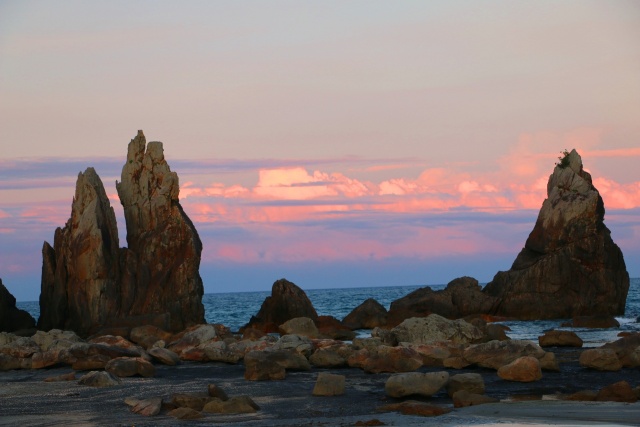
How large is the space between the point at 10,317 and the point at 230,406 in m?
41.1

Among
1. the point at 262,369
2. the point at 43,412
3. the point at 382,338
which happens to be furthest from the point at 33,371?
the point at 382,338

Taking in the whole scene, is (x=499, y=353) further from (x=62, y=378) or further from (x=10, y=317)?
(x=10, y=317)

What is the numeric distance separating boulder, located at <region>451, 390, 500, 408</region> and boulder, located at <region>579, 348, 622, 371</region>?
9.21m

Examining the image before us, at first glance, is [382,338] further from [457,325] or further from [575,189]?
[575,189]

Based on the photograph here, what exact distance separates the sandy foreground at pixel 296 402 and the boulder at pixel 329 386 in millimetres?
341

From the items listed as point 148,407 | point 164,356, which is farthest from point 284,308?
point 148,407

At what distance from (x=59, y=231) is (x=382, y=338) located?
27477 mm

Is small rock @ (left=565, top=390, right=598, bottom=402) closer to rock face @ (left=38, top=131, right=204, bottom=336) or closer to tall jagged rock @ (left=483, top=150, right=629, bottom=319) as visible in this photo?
rock face @ (left=38, top=131, right=204, bottom=336)

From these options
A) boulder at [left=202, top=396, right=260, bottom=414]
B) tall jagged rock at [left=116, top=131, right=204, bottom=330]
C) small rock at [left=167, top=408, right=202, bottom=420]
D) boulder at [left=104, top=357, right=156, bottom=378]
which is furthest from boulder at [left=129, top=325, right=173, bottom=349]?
small rock at [left=167, top=408, right=202, bottom=420]

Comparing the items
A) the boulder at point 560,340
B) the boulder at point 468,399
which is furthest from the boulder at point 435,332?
the boulder at point 468,399

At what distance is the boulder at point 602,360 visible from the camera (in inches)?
1173

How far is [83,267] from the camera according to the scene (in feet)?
184

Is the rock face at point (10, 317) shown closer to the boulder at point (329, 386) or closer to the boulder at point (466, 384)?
the boulder at point (329, 386)

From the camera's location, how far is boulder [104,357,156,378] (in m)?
30.0
